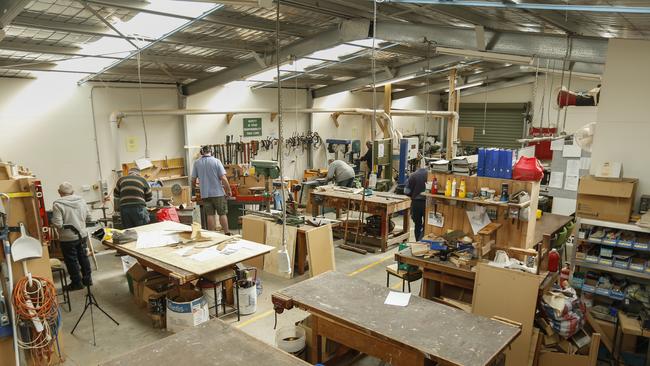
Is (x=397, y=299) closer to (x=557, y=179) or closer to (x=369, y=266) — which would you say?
(x=369, y=266)

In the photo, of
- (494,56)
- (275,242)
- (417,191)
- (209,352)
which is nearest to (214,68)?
(275,242)

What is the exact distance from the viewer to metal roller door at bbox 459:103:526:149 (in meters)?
12.8

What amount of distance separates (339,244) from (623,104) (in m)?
4.42

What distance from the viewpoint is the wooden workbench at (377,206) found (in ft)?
21.1

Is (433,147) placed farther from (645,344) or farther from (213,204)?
(645,344)

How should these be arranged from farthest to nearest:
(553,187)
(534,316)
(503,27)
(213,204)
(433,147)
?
1. (433,147)
2. (213,204)
3. (553,187)
4. (503,27)
5. (534,316)

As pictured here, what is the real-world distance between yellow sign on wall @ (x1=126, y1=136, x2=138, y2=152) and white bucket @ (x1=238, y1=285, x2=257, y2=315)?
453cm

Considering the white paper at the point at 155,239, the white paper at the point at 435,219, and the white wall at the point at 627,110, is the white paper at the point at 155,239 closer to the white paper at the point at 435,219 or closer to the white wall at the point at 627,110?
the white paper at the point at 435,219

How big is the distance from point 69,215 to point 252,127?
5260mm

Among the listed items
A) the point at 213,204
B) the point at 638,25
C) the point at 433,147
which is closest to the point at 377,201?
the point at 213,204

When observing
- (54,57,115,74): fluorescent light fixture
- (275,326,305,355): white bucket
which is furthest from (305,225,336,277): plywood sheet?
(54,57,115,74): fluorescent light fixture

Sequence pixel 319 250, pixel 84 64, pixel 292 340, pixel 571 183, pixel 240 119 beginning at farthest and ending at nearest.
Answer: pixel 240 119 → pixel 84 64 → pixel 571 183 → pixel 319 250 → pixel 292 340

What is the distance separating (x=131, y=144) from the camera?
750 cm

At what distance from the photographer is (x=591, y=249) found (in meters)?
4.03
